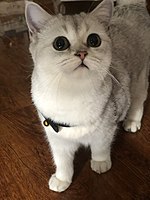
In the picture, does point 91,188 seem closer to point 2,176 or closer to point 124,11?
point 2,176

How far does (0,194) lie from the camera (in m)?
1.29

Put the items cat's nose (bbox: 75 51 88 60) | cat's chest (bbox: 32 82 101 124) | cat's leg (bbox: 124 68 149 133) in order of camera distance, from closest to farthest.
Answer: cat's nose (bbox: 75 51 88 60) < cat's chest (bbox: 32 82 101 124) < cat's leg (bbox: 124 68 149 133)

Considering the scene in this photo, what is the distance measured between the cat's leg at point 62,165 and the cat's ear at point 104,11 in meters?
0.44

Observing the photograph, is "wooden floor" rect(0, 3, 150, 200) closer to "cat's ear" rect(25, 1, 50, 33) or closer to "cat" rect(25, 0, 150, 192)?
"cat" rect(25, 0, 150, 192)

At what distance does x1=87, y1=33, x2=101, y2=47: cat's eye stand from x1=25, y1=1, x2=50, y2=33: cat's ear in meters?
0.15

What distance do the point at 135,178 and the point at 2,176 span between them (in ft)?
1.69

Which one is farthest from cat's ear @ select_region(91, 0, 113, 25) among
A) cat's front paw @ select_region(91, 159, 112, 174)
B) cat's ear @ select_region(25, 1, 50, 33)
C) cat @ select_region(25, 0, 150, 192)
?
cat's front paw @ select_region(91, 159, 112, 174)

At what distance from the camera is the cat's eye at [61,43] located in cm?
99

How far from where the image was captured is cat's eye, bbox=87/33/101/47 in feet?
3.32

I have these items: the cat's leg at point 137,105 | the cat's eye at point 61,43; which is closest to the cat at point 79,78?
the cat's eye at point 61,43

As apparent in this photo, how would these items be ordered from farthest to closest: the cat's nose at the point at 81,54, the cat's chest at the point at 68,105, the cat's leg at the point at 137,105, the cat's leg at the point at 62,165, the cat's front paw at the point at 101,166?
the cat's leg at the point at 137,105 → the cat's front paw at the point at 101,166 → the cat's leg at the point at 62,165 → the cat's chest at the point at 68,105 → the cat's nose at the point at 81,54

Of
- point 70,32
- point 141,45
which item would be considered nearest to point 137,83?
point 141,45

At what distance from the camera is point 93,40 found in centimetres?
102

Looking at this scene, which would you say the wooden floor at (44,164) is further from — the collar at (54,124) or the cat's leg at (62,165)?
the collar at (54,124)
